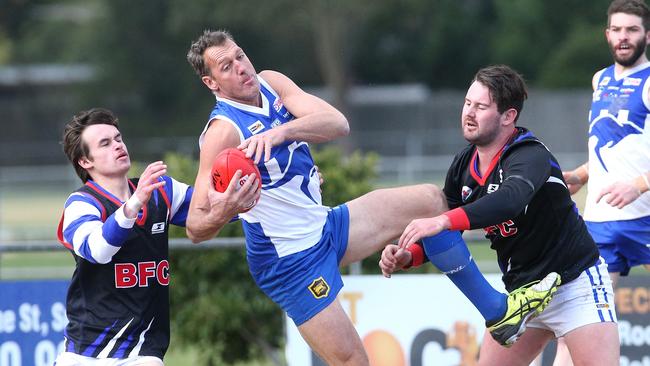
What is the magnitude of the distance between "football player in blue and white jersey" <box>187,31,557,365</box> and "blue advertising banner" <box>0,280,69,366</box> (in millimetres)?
2085

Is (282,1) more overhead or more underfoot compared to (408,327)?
more overhead

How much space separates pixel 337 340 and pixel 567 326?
1212 mm

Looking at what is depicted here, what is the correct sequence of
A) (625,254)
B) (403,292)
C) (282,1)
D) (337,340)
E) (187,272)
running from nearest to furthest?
(337,340) → (625,254) → (403,292) → (187,272) → (282,1)

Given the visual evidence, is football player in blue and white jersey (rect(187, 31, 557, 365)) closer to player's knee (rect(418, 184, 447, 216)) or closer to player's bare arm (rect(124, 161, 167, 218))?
player's knee (rect(418, 184, 447, 216))

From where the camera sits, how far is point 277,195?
19.6 ft

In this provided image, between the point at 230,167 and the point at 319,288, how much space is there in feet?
3.03

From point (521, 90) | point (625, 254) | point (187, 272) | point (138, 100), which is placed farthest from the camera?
point (138, 100)

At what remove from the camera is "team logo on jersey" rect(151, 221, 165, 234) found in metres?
5.64

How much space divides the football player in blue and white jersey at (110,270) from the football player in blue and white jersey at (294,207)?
0.33 metres

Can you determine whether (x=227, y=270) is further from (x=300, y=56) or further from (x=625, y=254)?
(x=300, y=56)

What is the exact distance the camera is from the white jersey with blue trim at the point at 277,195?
19.5ft

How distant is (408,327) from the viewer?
7.50 metres

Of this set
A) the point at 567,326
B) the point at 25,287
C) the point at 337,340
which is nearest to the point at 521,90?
the point at 567,326

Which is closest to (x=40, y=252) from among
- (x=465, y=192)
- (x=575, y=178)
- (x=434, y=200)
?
(x=434, y=200)
